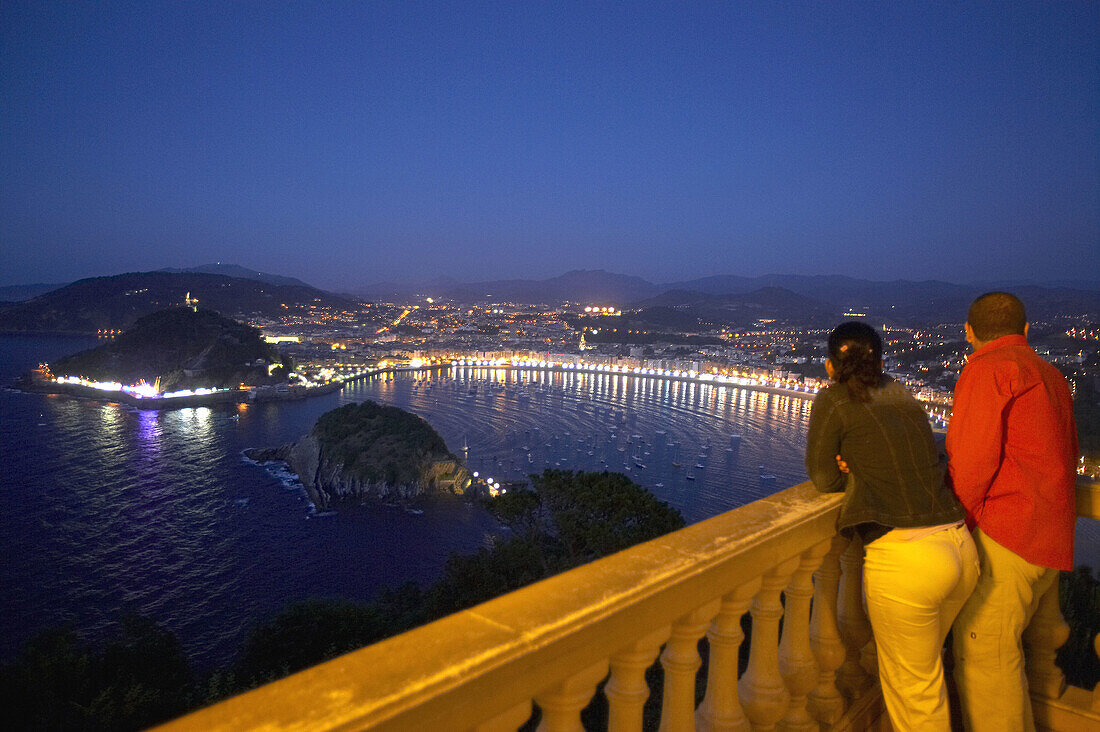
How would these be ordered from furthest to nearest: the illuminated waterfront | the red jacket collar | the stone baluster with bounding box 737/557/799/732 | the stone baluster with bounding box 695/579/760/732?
the illuminated waterfront
the red jacket collar
the stone baluster with bounding box 737/557/799/732
the stone baluster with bounding box 695/579/760/732

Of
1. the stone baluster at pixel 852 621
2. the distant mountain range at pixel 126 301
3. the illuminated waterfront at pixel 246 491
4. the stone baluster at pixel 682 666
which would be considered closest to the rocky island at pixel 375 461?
the illuminated waterfront at pixel 246 491

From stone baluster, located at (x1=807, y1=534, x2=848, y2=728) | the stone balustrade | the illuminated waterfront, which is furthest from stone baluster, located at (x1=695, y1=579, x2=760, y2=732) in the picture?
the illuminated waterfront

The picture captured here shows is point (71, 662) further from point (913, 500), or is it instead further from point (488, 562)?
point (913, 500)

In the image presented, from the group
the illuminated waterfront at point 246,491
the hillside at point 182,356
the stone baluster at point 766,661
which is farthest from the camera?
the hillside at point 182,356

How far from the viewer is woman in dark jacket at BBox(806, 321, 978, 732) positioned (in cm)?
129

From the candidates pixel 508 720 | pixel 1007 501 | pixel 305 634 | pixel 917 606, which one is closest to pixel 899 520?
pixel 917 606

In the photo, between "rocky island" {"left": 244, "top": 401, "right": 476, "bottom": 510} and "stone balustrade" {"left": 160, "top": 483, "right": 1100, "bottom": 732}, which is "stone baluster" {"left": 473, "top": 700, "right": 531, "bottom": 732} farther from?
"rocky island" {"left": 244, "top": 401, "right": 476, "bottom": 510}

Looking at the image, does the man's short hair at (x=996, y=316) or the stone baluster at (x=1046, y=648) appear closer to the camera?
the man's short hair at (x=996, y=316)

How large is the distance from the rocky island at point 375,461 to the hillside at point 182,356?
87.6 feet

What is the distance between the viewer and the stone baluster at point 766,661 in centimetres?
133

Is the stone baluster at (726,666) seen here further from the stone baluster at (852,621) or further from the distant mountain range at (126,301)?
the distant mountain range at (126,301)

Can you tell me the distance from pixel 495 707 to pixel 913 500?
1.02 meters

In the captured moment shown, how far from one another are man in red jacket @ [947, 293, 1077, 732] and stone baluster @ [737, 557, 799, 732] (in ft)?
1.54

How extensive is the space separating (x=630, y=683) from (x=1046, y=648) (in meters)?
1.44
